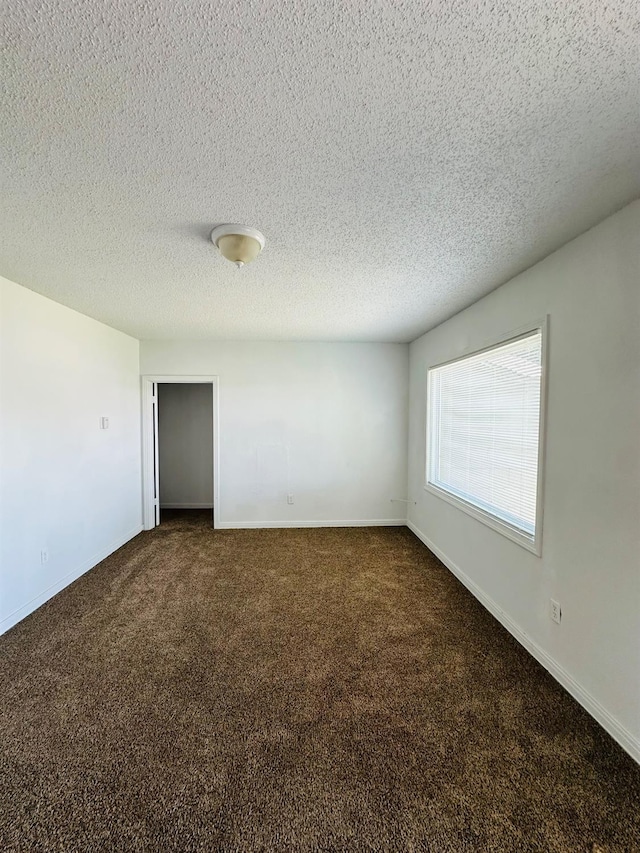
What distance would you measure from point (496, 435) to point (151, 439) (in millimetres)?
4045

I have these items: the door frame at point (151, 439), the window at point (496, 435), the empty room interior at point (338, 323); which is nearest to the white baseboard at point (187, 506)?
the door frame at point (151, 439)

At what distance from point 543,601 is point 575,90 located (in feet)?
7.84

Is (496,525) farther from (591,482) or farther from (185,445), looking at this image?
(185,445)

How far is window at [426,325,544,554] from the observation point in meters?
2.27

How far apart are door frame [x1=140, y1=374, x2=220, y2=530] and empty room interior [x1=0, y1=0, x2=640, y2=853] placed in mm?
860

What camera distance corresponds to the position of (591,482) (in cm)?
175

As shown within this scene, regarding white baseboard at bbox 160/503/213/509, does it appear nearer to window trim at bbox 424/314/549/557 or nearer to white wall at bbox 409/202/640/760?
Answer: window trim at bbox 424/314/549/557

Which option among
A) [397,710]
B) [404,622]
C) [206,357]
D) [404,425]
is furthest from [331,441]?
[397,710]

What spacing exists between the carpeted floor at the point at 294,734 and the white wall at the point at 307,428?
1.84 m

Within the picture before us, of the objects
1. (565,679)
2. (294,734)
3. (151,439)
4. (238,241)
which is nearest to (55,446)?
(151,439)

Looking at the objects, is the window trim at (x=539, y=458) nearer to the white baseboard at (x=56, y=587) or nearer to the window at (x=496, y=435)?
the window at (x=496, y=435)

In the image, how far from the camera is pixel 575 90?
1019 millimetres

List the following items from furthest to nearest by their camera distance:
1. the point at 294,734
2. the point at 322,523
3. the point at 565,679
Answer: the point at 322,523
the point at 565,679
the point at 294,734

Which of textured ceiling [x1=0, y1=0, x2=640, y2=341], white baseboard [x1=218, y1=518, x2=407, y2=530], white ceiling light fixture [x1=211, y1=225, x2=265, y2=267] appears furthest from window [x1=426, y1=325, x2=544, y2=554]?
white ceiling light fixture [x1=211, y1=225, x2=265, y2=267]
